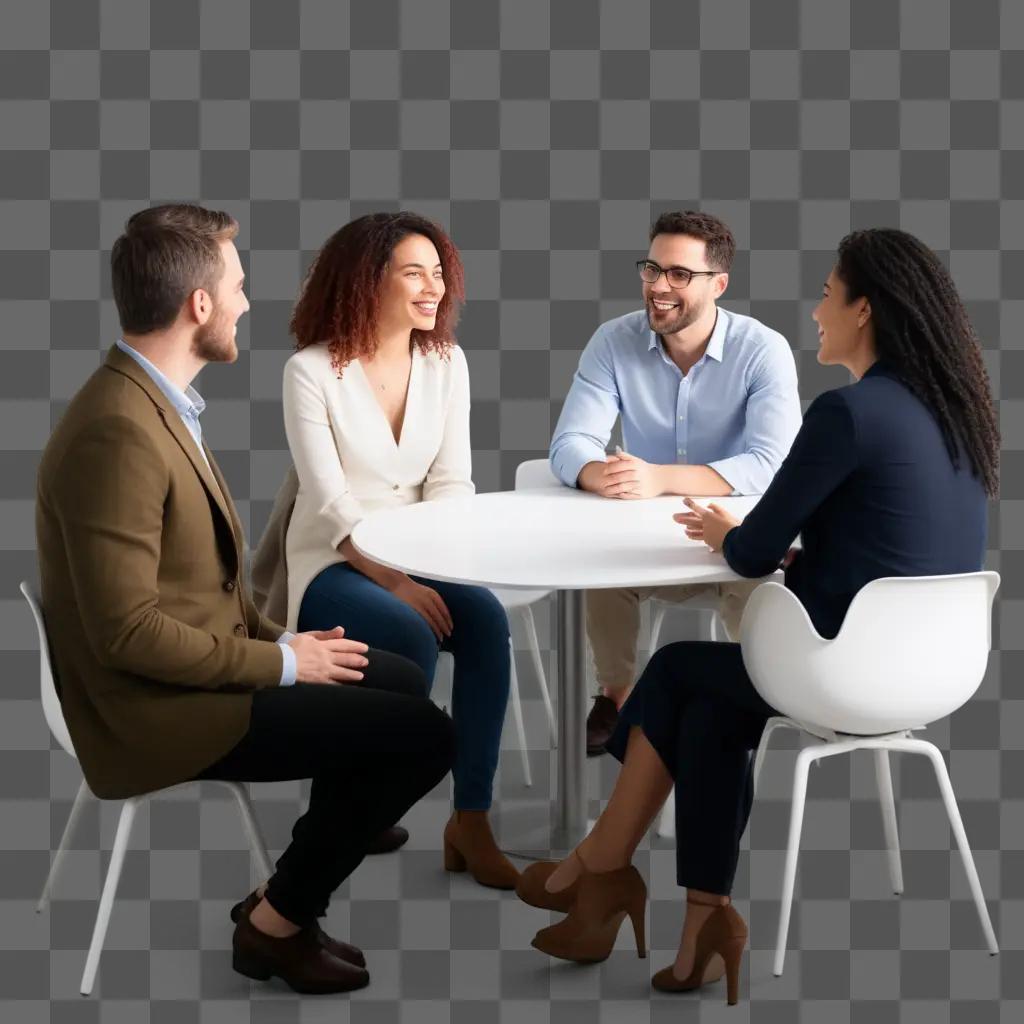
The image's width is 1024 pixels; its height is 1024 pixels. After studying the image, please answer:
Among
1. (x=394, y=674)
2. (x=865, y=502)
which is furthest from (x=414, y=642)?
(x=865, y=502)

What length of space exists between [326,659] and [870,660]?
108 centimetres

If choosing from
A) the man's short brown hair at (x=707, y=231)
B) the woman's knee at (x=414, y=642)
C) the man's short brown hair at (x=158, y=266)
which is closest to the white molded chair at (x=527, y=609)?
the woman's knee at (x=414, y=642)

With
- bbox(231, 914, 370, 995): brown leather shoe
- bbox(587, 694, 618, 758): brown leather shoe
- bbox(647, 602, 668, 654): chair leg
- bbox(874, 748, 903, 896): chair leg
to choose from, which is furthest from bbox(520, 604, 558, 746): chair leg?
bbox(231, 914, 370, 995): brown leather shoe

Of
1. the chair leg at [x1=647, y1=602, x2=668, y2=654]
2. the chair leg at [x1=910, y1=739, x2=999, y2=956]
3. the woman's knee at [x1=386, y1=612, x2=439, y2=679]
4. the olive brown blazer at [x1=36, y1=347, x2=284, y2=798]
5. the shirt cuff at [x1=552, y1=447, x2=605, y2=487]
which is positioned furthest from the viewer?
the chair leg at [x1=647, y1=602, x2=668, y2=654]

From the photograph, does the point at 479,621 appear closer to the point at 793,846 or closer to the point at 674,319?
the point at 793,846

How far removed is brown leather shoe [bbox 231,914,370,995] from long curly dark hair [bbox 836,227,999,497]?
161 cm

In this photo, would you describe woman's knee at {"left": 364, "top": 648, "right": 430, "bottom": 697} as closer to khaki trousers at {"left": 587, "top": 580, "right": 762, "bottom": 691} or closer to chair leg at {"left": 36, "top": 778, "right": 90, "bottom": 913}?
chair leg at {"left": 36, "top": 778, "right": 90, "bottom": 913}

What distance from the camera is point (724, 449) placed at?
5020 mm

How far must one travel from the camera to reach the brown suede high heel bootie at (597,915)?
3.82 metres

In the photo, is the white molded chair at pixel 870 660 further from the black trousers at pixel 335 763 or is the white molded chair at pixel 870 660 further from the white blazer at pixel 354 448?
the white blazer at pixel 354 448

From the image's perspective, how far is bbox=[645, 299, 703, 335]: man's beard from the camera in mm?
4914

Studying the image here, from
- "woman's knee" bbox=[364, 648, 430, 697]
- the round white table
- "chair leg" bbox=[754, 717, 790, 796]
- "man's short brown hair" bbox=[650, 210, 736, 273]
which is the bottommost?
"chair leg" bbox=[754, 717, 790, 796]

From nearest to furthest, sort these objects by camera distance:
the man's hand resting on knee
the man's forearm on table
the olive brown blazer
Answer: the olive brown blazer
the man's hand resting on knee
the man's forearm on table

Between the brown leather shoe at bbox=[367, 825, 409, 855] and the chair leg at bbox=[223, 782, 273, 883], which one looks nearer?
the chair leg at bbox=[223, 782, 273, 883]
